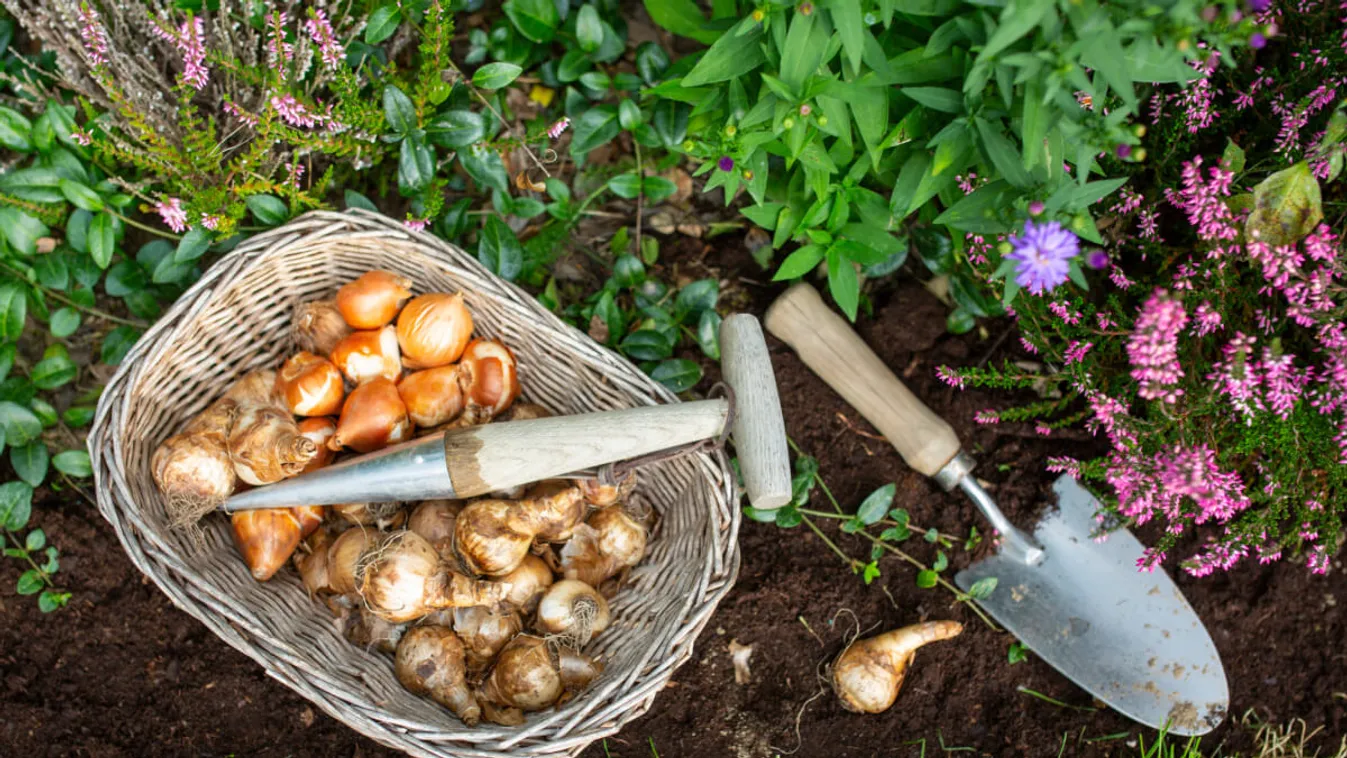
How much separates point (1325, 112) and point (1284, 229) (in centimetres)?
45

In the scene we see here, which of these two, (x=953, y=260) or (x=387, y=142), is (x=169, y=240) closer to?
(x=387, y=142)

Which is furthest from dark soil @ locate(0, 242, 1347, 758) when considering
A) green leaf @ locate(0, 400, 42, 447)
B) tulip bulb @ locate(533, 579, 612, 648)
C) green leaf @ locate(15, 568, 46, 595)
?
tulip bulb @ locate(533, 579, 612, 648)

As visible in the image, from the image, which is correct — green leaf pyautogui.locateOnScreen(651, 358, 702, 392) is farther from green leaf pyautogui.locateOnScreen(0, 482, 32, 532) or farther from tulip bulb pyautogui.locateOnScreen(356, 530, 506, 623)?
green leaf pyautogui.locateOnScreen(0, 482, 32, 532)

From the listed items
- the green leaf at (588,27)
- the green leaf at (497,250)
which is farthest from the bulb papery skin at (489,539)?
the green leaf at (588,27)

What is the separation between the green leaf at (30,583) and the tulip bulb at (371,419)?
0.76 meters

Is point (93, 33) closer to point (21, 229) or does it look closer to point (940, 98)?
point (21, 229)

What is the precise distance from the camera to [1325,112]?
185cm

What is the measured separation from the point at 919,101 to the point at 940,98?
0.12 ft

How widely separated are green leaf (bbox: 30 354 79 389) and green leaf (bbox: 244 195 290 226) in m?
0.58

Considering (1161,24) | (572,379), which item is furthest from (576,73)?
(1161,24)

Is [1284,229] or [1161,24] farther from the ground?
[1161,24]

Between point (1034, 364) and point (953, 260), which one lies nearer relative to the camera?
point (953, 260)

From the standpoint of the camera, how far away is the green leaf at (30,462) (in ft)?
6.58

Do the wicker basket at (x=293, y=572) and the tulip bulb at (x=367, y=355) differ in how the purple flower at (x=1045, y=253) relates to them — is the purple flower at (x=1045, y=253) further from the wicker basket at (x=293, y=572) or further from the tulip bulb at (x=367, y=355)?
the tulip bulb at (x=367, y=355)
